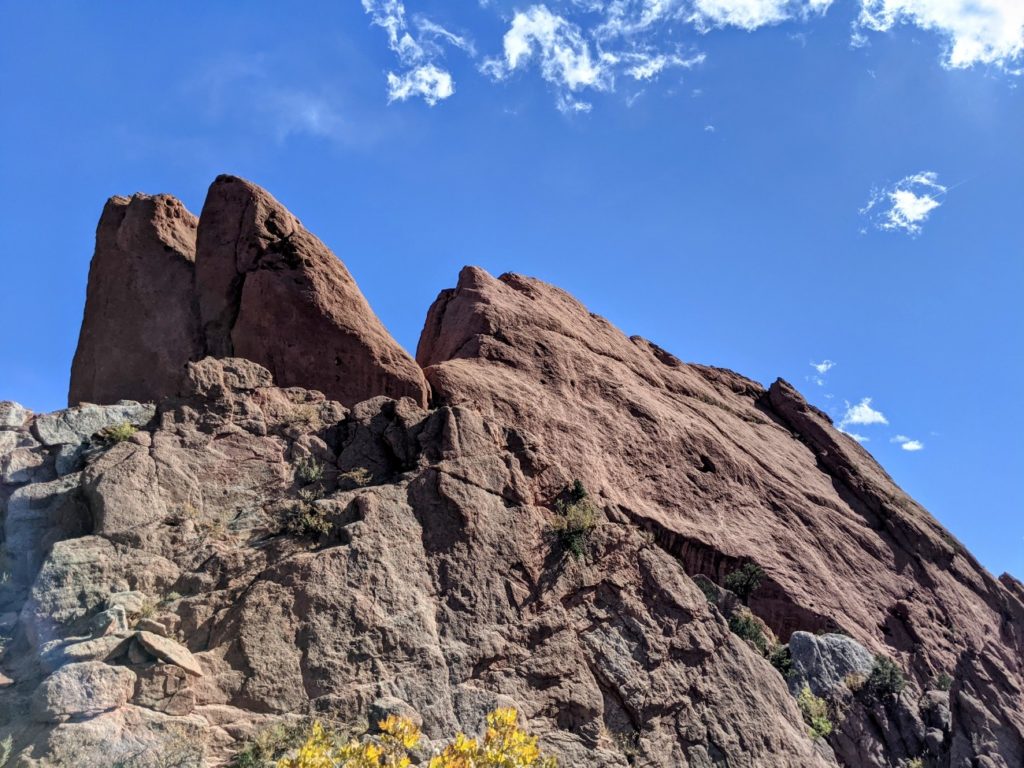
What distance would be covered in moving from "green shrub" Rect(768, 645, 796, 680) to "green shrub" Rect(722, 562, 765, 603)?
1525mm

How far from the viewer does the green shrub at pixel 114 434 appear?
13547mm

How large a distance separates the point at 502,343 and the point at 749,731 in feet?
32.9

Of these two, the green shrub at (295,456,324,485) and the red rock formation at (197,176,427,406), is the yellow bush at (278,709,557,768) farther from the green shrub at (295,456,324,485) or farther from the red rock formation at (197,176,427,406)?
the red rock formation at (197,176,427,406)

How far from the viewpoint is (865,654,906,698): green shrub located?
1728 centimetres

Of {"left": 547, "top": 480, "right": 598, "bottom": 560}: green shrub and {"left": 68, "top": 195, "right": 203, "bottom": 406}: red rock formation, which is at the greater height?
{"left": 68, "top": 195, "right": 203, "bottom": 406}: red rock formation

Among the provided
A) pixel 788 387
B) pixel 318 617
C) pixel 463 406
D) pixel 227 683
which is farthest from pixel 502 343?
pixel 788 387

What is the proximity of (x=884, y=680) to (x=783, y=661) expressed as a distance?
89.4 inches

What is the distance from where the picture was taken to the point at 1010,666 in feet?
77.2

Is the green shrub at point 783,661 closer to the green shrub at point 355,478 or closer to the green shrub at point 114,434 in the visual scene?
the green shrub at point 355,478

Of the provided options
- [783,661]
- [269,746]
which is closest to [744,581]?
[783,661]

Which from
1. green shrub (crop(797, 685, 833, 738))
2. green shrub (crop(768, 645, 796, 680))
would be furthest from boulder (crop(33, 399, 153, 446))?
green shrub (crop(797, 685, 833, 738))

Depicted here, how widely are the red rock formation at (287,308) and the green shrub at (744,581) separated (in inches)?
293

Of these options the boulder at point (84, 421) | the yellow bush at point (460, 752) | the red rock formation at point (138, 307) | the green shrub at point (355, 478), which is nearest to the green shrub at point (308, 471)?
the green shrub at point (355, 478)

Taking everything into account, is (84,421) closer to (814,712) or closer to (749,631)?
(749,631)
